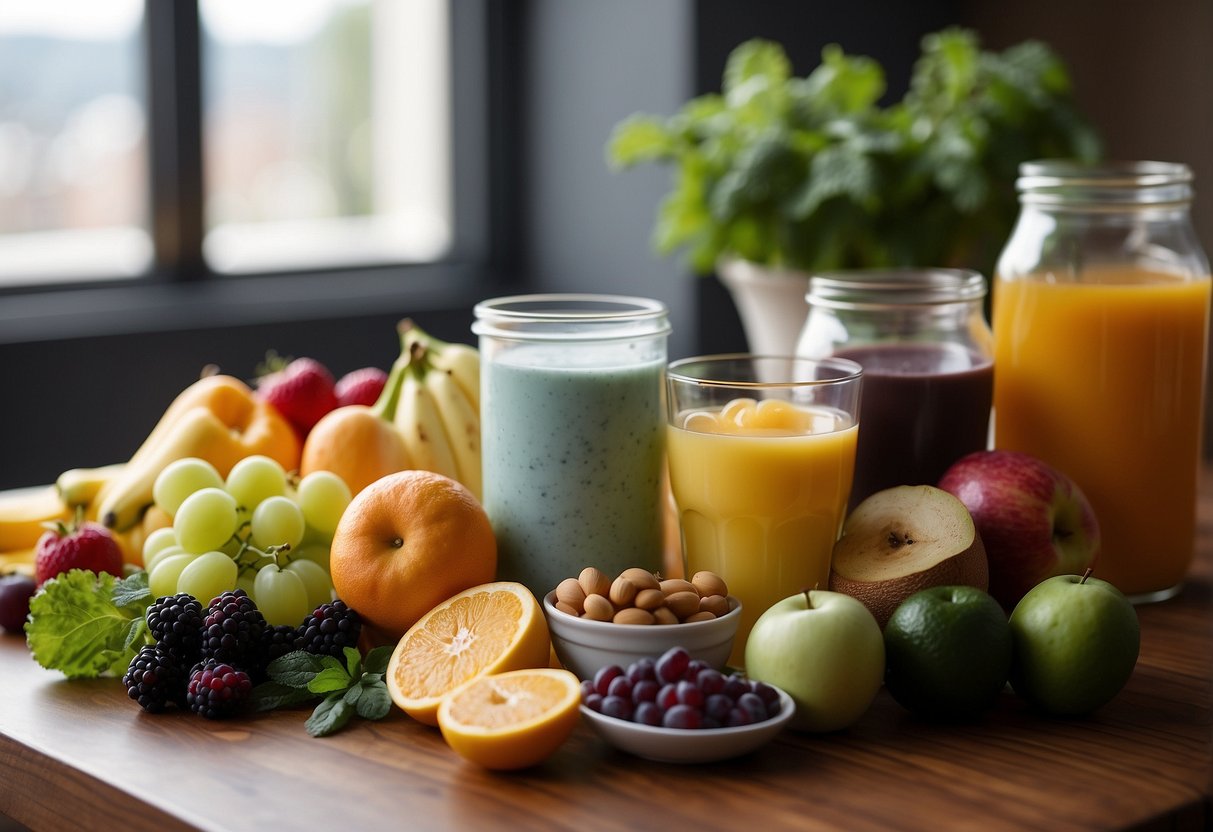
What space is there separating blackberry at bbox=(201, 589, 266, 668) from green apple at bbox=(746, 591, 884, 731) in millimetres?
337

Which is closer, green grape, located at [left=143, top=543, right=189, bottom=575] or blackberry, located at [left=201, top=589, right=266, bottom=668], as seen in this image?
blackberry, located at [left=201, top=589, right=266, bottom=668]

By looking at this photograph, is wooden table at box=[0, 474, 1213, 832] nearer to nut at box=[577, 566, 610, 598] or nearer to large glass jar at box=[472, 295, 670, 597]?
nut at box=[577, 566, 610, 598]

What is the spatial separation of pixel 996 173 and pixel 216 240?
176 centimetres

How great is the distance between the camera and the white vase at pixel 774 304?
60.8 inches

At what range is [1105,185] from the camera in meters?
1.08

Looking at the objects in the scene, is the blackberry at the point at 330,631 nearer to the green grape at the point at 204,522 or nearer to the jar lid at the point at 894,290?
the green grape at the point at 204,522

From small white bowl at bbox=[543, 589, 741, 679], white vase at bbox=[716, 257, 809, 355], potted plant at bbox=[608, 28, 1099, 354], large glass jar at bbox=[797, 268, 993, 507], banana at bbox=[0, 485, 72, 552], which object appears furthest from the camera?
potted plant at bbox=[608, 28, 1099, 354]

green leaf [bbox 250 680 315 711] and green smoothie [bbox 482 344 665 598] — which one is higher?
green smoothie [bbox 482 344 665 598]

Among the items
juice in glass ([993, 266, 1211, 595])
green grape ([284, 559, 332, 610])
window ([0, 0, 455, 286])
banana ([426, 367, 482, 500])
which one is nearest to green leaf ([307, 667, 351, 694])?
green grape ([284, 559, 332, 610])

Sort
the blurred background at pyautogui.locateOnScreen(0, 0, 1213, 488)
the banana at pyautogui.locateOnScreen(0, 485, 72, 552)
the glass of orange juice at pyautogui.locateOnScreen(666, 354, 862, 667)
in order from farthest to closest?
the blurred background at pyautogui.locateOnScreen(0, 0, 1213, 488) < the banana at pyautogui.locateOnScreen(0, 485, 72, 552) < the glass of orange juice at pyautogui.locateOnScreen(666, 354, 862, 667)

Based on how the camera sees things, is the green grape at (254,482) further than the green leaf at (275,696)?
Yes

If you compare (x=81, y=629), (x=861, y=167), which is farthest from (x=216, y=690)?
(x=861, y=167)

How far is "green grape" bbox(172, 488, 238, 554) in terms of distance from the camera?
0.95 metres

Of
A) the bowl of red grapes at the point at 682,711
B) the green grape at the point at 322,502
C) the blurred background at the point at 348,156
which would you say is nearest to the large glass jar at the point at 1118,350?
the bowl of red grapes at the point at 682,711
